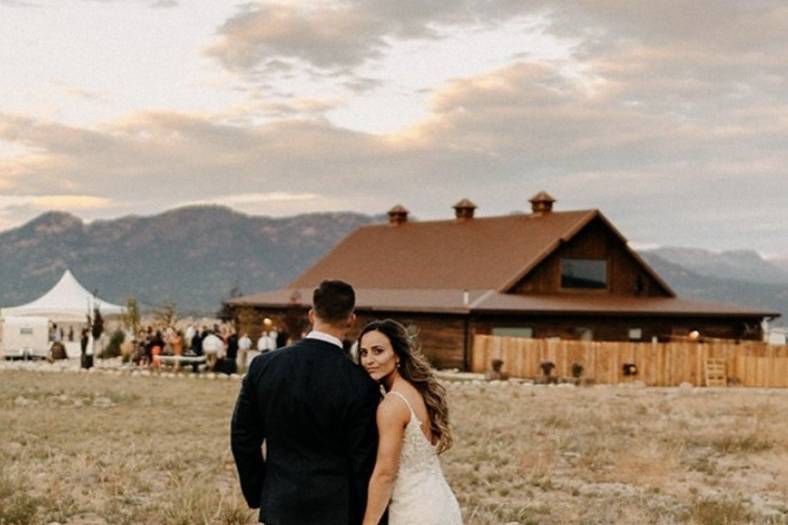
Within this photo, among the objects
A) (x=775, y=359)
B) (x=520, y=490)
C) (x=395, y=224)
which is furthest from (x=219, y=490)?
(x=395, y=224)

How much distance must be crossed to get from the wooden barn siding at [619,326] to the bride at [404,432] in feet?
98.3

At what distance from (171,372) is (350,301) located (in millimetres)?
27925

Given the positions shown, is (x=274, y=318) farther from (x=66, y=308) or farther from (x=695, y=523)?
(x=695, y=523)

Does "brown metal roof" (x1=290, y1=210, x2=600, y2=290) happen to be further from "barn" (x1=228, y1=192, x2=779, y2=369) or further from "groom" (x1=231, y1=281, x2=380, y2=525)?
"groom" (x1=231, y1=281, x2=380, y2=525)

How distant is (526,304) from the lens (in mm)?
36094

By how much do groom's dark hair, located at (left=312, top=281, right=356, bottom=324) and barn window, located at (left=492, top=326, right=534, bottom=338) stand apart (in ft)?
101

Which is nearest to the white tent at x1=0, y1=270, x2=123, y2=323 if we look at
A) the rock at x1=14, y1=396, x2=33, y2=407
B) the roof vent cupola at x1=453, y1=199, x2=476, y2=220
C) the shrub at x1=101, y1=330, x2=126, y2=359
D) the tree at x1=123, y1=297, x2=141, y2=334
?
the tree at x1=123, y1=297, x2=141, y2=334

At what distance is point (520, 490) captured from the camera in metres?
12.2

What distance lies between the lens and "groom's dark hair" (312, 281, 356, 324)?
205 inches

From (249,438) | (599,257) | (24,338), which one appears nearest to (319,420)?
(249,438)

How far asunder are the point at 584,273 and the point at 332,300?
3558 centimetres

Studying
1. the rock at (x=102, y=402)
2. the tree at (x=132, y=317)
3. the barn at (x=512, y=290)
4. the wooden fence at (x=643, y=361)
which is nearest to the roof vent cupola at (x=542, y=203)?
the barn at (x=512, y=290)

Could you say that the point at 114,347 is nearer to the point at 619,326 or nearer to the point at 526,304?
the point at 526,304

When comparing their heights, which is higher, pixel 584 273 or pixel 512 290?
pixel 584 273
